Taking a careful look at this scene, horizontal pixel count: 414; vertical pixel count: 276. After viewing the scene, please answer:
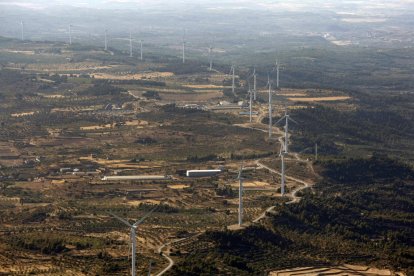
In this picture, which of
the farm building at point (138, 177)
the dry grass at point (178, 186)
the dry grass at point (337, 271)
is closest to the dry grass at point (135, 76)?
the farm building at point (138, 177)

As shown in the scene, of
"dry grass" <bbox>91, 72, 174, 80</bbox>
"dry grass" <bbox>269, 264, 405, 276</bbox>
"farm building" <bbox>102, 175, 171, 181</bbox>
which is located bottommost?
"dry grass" <bbox>91, 72, 174, 80</bbox>

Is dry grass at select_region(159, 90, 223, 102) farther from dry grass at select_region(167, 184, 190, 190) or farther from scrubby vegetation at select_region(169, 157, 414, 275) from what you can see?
dry grass at select_region(167, 184, 190, 190)

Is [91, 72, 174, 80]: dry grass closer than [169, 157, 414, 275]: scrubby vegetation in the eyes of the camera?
No

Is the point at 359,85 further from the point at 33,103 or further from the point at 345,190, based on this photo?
the point at 345,190

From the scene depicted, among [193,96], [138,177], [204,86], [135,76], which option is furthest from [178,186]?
[135,76]

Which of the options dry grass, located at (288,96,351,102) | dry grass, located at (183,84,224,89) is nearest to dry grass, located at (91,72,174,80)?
dry grass, located at (183,84,224,89)

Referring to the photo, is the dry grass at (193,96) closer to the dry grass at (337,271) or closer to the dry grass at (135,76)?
the dry grass at (135,76)

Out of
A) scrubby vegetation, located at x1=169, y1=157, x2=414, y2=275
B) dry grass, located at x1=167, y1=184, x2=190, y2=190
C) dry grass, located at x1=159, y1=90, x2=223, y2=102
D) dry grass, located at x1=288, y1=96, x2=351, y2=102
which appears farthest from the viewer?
dry grass, located at x1=288, y1=96, x2=351, y2=102

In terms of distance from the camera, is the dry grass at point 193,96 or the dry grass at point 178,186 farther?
the dry grass at point 193,96

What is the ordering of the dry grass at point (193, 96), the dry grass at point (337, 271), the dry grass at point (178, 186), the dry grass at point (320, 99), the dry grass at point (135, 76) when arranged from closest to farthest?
the dry grass at point (337, 271) < the dry grass at point (178, 186) < the dry grass at point (193, 96) < the dry grass at point (320, 99) < the dry grass at point (135, 76)

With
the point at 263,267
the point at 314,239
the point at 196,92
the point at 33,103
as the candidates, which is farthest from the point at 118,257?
the point at 196,92

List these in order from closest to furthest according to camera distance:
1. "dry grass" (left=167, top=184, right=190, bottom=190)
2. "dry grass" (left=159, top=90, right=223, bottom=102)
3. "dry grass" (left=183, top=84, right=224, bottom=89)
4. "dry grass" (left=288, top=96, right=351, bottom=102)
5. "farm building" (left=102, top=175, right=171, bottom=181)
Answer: "dry grass" (left=167, top=184, right=190, bottom=190) < "farm building" (left=102, top=175, right=171, bottom=181) < "dry grass" (left=159, top=90, right=223, bottom=102) < "dry grass" (left=288, top=96, right=351, bottom=102) < "dry grass" (left=183, top=84, right=224, bottom=89)
